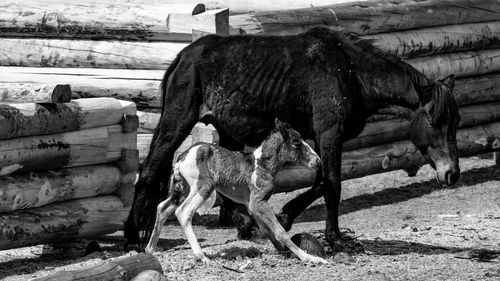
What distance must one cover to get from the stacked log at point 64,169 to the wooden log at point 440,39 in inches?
154

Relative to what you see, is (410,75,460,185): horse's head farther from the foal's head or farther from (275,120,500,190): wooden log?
(275,120,500,190): wooden log

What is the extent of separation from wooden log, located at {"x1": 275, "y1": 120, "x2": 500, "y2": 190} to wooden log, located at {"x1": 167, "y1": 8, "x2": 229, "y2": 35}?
1.62 m

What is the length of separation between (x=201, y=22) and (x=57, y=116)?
8.23 feet

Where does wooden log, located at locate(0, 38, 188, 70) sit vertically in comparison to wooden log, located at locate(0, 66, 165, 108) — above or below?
above

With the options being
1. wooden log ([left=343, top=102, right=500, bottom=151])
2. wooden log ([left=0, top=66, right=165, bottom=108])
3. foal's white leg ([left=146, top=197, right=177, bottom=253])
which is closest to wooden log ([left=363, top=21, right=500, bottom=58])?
wooden log ([left=343, top=102, right=500, bottom=151])

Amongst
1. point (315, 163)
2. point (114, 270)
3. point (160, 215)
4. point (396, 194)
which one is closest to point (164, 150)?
point (160, 215)

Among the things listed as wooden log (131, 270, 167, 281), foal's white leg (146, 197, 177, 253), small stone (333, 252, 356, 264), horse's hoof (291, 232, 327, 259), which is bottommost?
small stone (333, 252, 356, 264)

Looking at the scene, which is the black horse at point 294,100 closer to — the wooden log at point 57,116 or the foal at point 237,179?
the foal at point 237,179

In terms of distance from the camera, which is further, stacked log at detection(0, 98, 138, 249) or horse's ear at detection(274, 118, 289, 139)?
horse's ear at detection(274, 118, 289, 139)

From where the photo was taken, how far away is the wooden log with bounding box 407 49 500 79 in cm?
1333

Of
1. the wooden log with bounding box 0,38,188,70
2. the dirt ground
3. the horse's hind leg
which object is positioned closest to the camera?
the dirt ground

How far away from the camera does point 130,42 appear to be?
38.5ft

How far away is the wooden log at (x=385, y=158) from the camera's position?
11702 millimetres

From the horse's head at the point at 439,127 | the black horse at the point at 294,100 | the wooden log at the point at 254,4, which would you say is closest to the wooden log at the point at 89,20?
the wooden log at the point at 254,4
